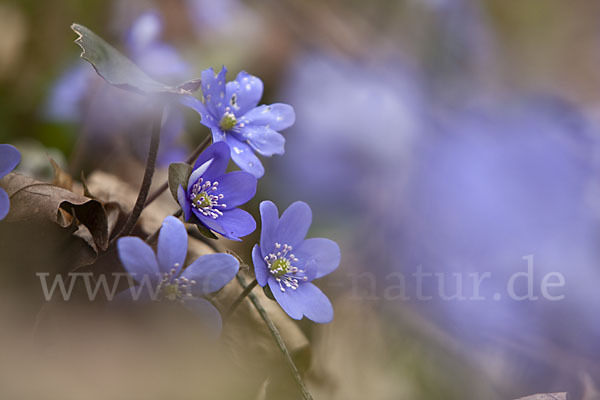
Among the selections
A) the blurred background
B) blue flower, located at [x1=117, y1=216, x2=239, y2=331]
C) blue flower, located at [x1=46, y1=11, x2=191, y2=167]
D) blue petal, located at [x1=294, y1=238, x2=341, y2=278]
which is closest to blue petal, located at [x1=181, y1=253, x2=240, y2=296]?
blue flower, located at [x1=117, y1=216, x2=239, y2=331]

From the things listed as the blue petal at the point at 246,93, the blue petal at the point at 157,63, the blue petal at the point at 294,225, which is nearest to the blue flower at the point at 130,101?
the blue petal at the point at 157,63

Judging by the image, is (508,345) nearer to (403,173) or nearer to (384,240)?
(384,240)

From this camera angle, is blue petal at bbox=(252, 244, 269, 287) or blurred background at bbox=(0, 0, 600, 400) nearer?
blue petal at bbox=(252, 244, 269, 287)

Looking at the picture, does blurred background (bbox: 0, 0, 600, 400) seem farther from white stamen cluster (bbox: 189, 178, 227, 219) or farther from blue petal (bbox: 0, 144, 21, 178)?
blue petal (bbox: 0, 144, 21, 178)

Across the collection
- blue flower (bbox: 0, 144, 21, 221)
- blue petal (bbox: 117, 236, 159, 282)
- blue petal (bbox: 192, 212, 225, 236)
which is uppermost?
blue petal (bbox: 192, 212, 225, 236)

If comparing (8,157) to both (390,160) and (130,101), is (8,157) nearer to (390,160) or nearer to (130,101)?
(130,101)

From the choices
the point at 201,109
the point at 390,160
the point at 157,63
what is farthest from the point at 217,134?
the point at 390,160

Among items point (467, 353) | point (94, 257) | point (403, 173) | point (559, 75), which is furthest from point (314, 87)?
point (559, 75)

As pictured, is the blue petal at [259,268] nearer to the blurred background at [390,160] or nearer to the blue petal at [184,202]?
the blue petal at [184,202]
